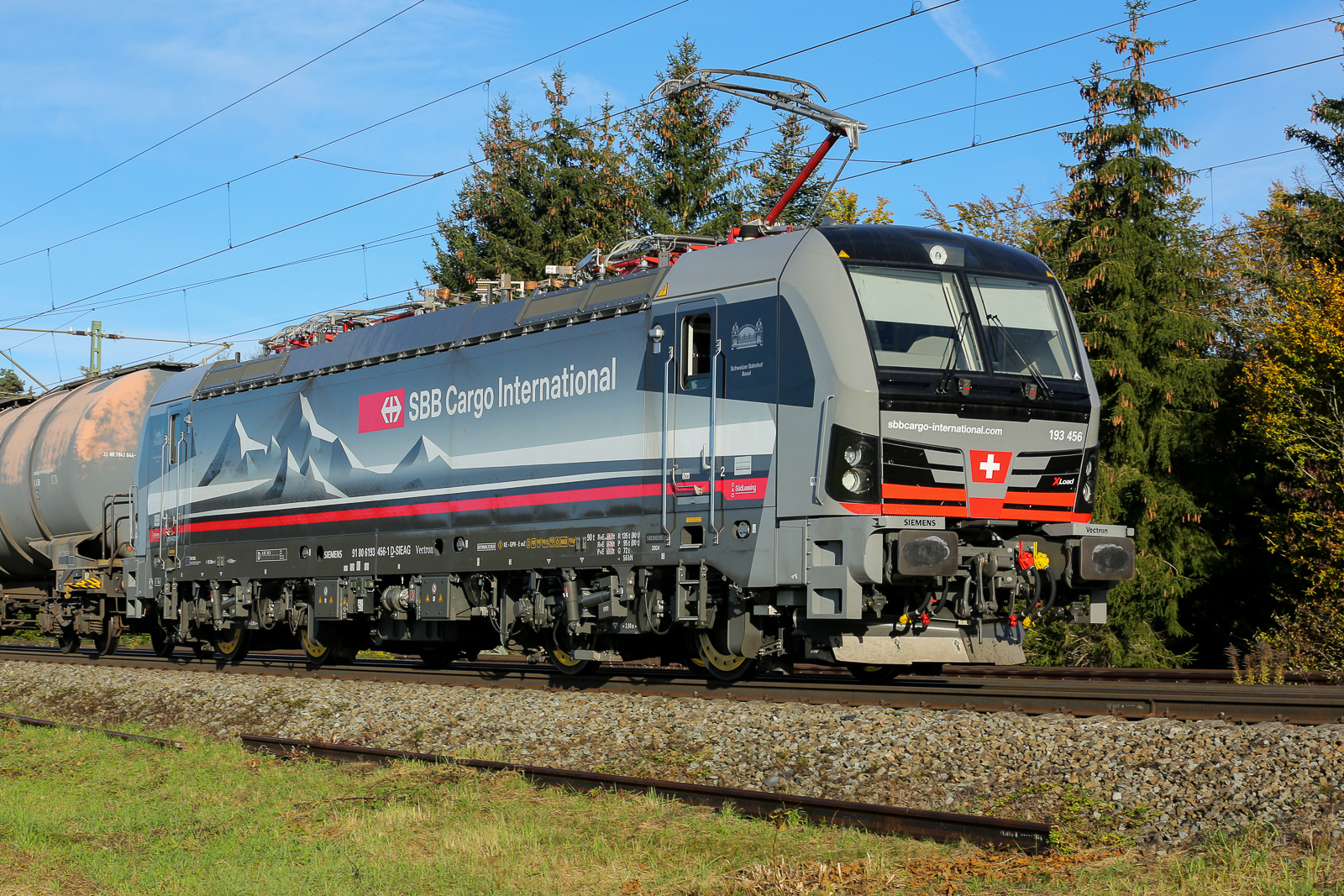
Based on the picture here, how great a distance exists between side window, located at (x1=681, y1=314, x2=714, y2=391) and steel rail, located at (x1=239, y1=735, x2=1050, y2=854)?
13.1ft

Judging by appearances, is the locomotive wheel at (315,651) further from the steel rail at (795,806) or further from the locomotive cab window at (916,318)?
the locomotive cab window at (916,318)

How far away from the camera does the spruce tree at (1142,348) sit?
2712 cm

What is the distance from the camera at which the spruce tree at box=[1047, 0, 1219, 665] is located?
27.1 meters

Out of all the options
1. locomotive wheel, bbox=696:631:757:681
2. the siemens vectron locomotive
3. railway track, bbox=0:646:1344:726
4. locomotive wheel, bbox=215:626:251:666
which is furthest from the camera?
locomotive wheel, bbox=215:626:251:666

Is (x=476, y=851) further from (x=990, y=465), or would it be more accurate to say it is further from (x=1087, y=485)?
(x=1087, y=485)

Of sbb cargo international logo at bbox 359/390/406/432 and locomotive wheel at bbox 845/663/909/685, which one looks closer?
locomotive wheel at bbox 845/663/909/685

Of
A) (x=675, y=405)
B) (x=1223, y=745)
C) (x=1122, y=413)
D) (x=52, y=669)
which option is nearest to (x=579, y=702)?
(x=675, y=405)

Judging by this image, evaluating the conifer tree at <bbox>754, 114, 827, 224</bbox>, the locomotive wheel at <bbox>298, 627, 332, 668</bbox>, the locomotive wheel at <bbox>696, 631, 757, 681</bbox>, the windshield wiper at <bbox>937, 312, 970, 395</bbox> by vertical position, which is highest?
the conifer tree at <bbox>754, 114, 827, 224</bbox>

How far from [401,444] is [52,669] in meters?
8.15

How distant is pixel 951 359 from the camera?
11.5m

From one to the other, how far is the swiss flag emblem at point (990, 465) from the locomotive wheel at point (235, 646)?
12.7 m

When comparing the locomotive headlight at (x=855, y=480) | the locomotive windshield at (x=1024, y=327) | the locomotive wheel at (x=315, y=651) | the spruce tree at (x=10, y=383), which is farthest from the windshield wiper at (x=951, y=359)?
the spruce tree at (x=10, y=383)

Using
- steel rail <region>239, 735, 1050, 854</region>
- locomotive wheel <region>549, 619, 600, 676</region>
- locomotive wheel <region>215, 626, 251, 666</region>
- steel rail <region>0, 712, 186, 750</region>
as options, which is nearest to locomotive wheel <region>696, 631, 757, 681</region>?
locomotive wheel <region>549, 619, 600, 676</region>

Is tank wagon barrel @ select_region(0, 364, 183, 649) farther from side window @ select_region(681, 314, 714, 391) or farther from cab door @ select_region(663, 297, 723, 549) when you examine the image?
side window @ select_region(681, 314, 714, 391)
